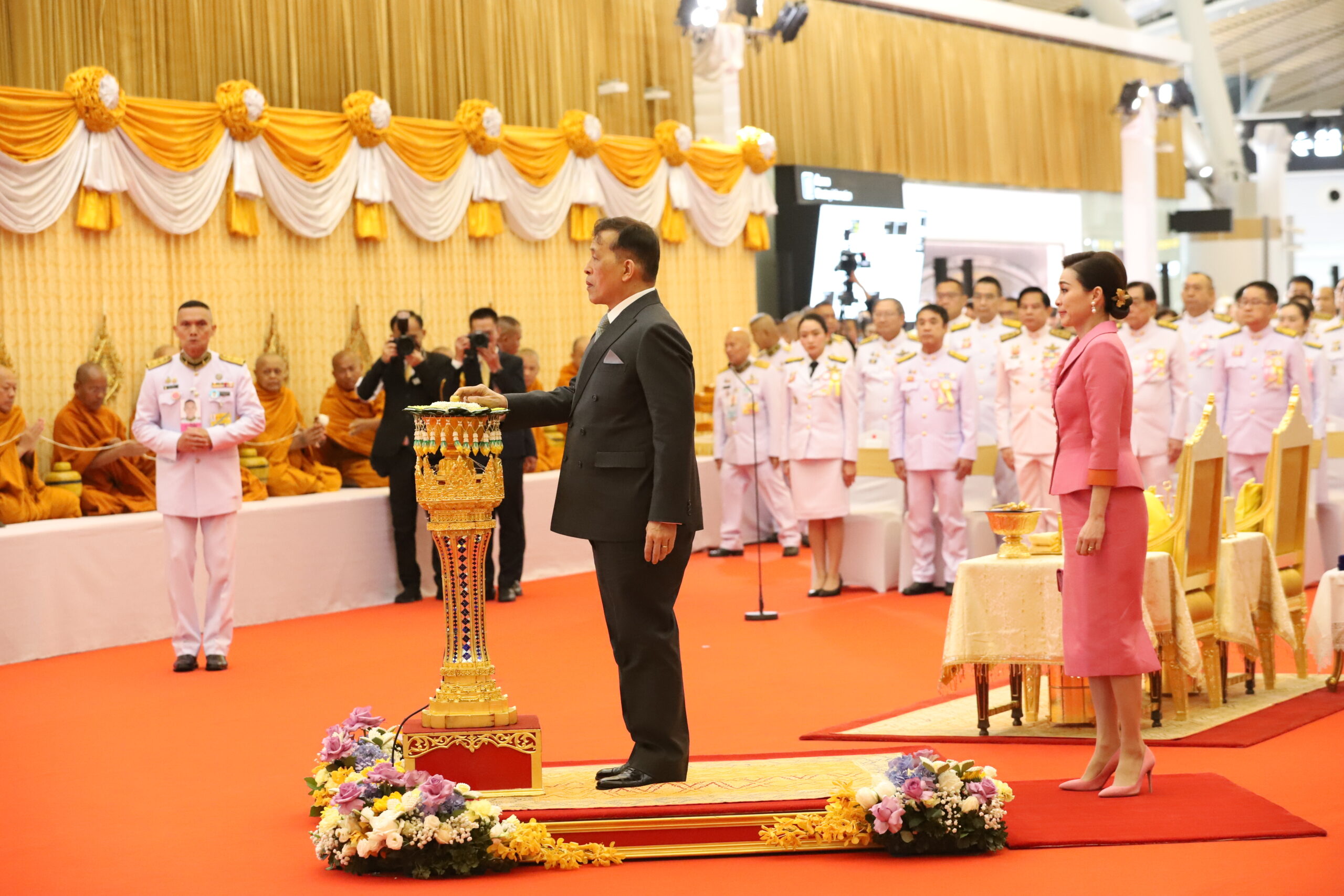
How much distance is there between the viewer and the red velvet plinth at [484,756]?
13.0 feet

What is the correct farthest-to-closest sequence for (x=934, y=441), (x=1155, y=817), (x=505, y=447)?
(x=505, y=447), (x=934, y=441), (x=1155, y=817)

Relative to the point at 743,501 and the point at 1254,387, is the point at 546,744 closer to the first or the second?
the point at 1254,387

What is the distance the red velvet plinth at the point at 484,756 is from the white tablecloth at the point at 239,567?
10.8 ft

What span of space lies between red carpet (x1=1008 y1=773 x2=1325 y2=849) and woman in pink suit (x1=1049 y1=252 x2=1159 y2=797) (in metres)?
0.09

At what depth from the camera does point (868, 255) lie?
15.1 metres

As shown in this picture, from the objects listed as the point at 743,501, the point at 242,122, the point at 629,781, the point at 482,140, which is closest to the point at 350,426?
the point at 242,122

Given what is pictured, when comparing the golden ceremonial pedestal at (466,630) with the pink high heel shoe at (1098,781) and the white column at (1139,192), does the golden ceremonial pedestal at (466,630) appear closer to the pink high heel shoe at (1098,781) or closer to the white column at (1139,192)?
the pink high heel shoe at (1098,781)

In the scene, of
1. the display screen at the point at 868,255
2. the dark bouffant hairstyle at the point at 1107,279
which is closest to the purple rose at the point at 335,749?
the dark bouffant hairstyle at the point at 1107,279

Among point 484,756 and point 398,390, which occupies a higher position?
point 398,390

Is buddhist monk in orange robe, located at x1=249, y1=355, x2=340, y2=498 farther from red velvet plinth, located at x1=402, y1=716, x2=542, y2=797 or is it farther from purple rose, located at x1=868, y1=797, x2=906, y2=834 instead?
purple rose, located at x1=868, y1=797, x2=906, y2=834

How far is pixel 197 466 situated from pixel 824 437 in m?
3.64

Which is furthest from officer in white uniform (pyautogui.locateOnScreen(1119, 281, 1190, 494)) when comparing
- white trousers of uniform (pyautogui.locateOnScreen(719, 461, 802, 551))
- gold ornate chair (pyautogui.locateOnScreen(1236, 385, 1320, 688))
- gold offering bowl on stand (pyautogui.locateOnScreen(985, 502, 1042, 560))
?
gold offering bowl on stand (pyautogui.locateOnScreen(985, 502, 1042, 560))

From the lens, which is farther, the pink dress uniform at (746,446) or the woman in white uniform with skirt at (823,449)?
the pink dress uniform at (746,446)

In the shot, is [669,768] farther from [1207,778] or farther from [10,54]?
[10,54]
